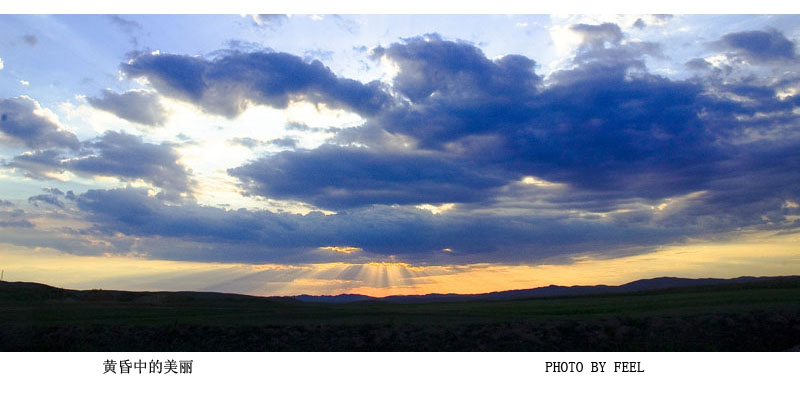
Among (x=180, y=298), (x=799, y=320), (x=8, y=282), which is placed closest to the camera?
(x=799, y=320)

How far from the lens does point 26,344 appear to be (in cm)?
3097

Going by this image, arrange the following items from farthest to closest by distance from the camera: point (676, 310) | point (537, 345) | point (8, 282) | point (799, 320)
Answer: point (8, 282) → point (676, 310) → point (799, 320) → point (537, 345)

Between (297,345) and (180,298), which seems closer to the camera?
(297,345)

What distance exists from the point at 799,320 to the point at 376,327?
24.7m

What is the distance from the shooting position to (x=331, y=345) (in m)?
29.5

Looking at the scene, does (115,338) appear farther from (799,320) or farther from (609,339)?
(799,320)

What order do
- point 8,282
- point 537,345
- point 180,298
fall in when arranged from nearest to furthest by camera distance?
point 537,345
point 180,298
point 8,282

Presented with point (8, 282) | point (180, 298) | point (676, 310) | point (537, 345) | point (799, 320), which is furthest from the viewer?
point (8, 282)

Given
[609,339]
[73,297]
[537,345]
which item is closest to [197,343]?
[537,345]

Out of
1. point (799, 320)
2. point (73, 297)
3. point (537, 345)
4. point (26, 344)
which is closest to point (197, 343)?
point (26, 344)

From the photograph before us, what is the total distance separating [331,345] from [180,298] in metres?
49.4

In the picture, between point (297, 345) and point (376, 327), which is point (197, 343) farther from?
point (376, 327)

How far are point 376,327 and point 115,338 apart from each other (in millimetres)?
15343

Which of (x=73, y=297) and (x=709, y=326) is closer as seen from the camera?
(x=709, y=326)
